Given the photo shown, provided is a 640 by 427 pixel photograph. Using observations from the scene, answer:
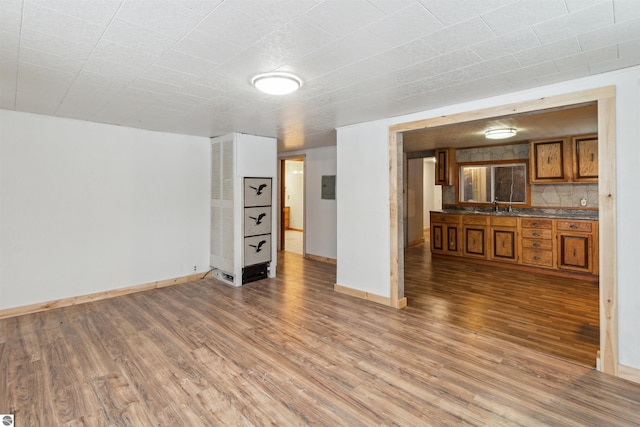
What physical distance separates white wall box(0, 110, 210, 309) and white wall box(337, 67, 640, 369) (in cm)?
252

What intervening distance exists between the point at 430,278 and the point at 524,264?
182cm

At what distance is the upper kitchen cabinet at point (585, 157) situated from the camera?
509cm

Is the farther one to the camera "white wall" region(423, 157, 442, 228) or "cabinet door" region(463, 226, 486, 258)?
"white wall" region(423, 157, 442, 228)

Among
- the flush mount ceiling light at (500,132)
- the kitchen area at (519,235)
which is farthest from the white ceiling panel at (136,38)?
the flush mount ceiling light at (500,132)

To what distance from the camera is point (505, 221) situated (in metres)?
5.75

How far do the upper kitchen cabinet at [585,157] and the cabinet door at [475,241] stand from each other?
1.70 metres

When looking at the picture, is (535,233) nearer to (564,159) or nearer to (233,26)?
(564,159)

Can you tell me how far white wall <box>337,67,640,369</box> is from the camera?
2346 mm

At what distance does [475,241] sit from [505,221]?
66 centimetres

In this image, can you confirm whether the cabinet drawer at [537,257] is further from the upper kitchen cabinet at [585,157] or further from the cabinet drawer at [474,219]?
the upper kitchen cabinet at [585,157]

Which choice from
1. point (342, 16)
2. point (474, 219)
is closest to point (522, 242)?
point (474, 219)

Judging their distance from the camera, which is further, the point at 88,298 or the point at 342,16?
the point at 88,298

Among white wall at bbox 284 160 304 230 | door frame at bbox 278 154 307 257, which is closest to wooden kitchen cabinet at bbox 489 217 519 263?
door frame at bbox 278 154 307 257

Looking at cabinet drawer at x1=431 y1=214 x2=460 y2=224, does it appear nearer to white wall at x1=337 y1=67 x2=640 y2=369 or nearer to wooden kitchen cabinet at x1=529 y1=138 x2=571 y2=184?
wooden kitchen cabinet at x1=529 y1=138 x2=571 y2=184
